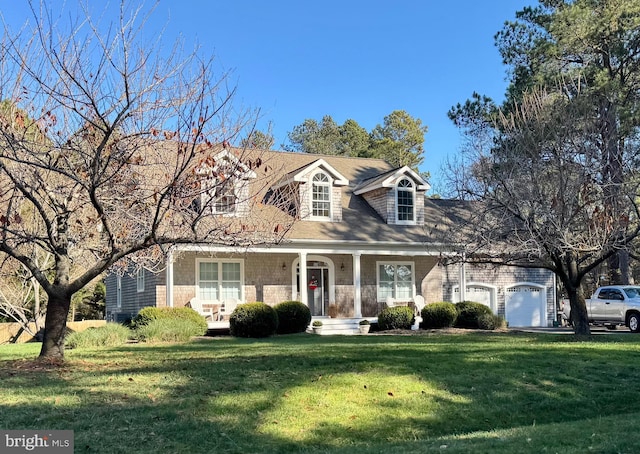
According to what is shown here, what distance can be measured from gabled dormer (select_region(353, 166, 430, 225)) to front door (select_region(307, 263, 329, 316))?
3348 millimetres

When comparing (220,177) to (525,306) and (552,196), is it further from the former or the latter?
(525,306)

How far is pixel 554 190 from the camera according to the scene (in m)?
13.9

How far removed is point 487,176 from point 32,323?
1984 centimetres

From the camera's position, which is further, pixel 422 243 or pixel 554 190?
pixel 422 243

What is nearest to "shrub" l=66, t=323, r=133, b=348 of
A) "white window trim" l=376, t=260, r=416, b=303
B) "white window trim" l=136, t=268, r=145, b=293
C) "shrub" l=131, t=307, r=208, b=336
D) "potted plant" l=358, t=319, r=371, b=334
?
"shrub" l=131, t=307, r=208, b=336

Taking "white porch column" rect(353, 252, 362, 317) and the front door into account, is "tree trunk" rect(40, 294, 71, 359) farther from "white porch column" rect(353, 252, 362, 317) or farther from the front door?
the front door

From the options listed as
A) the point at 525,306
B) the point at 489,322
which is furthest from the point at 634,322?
the point at 489,322

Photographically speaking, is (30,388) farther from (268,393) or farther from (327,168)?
(327,168)

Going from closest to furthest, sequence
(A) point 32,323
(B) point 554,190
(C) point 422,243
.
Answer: (B) point 554,190
(C) point 422,243
(A) point 32,323

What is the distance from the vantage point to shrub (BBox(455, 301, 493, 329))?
20984 millimetres

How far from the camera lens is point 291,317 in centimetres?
1894

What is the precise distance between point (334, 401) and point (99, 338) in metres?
8.78

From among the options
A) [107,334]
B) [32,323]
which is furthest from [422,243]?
[32,323]

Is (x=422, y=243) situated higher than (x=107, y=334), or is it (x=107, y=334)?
(x=422, y=243)
